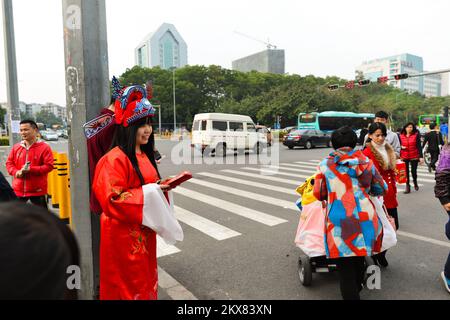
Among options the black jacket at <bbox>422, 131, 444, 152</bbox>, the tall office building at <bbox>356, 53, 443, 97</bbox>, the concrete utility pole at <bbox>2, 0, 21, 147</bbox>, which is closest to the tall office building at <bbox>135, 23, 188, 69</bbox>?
the tall office building at <bbox>356, 53, 443, 97</bbox>

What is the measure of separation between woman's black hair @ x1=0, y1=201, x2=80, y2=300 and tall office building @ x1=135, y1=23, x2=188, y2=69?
9946cm

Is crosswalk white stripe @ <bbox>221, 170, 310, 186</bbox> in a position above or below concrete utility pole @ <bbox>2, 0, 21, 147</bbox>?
below

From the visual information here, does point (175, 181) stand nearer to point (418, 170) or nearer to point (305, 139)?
point (418, 170)

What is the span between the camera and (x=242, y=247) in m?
4.43

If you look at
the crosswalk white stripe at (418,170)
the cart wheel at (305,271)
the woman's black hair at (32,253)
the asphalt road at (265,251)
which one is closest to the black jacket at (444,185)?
the asphalt road at (265,251)

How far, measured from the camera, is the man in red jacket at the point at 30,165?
4.17m

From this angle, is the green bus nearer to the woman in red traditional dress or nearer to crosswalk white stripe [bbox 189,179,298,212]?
crosswalk white stripe [bbox 189,179,298,212]

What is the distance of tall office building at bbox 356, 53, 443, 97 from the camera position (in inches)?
5251

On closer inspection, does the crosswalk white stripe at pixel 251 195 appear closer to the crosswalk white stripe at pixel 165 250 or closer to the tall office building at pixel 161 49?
the crosswalk white stripe at pixel 165 250

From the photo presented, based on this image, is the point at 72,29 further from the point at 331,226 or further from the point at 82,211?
the point at 331,226

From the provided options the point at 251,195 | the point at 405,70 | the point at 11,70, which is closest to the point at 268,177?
the point at 251,195

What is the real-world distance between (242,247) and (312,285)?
4.14ft

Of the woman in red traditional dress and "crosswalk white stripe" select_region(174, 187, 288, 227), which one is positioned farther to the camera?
"crosswalk white stripe" select_region(174, 187, 288, 227)
